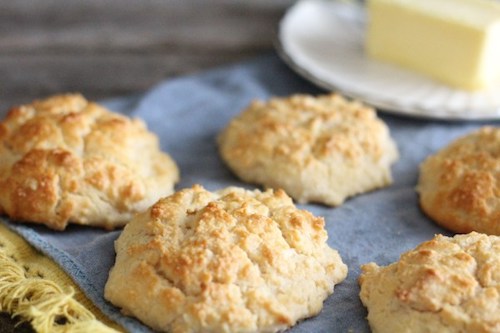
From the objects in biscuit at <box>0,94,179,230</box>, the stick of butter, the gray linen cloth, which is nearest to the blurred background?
the gray linen cloth

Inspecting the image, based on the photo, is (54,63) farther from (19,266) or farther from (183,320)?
(183,320)

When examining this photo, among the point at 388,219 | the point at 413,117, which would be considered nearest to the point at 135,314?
the point at 388,219

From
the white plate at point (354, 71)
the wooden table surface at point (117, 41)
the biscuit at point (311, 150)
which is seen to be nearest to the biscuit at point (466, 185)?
the biscuit at point (311, 150)

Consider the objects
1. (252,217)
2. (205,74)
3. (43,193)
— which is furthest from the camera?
(205,74)

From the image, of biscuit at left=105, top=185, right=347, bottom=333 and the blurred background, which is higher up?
biscuit at left=105, top=185, right=347, bottom=333

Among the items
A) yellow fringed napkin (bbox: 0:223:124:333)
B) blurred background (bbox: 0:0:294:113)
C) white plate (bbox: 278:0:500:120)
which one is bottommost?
blurred background (bbox: 0:0:294:113)

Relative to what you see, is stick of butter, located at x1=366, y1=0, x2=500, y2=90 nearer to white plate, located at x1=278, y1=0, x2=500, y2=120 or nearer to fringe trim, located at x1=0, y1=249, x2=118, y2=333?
white plate, located at x1=278, y1=0, x2=500, y2=120

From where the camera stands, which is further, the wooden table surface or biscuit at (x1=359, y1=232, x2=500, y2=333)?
the wooden table surface
